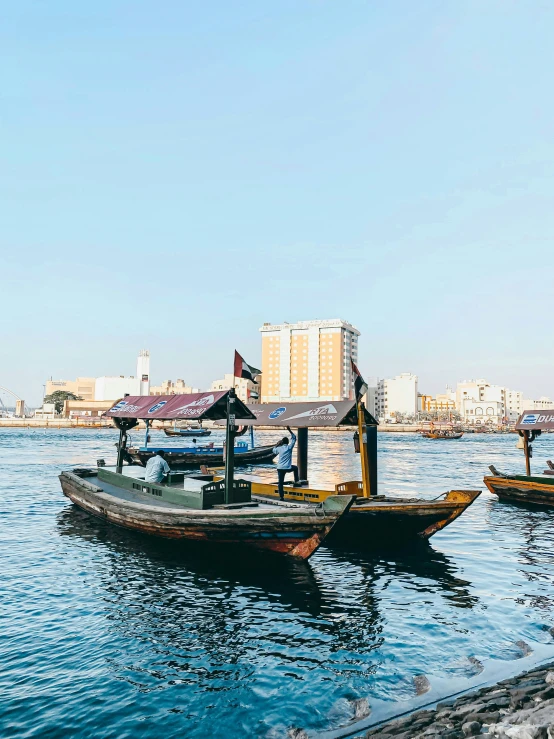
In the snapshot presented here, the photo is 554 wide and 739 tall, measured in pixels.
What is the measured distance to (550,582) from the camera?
1392 centimetres

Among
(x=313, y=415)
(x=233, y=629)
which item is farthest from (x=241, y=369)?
(x=233, y=629)

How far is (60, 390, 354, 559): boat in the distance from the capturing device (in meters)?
13.5

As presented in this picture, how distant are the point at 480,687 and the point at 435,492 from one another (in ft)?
83.9

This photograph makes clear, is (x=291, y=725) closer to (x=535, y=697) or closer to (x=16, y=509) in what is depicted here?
(x=535, y=697)

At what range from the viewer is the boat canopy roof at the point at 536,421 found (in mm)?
26016

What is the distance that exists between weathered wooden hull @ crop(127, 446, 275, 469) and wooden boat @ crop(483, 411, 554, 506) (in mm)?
21464

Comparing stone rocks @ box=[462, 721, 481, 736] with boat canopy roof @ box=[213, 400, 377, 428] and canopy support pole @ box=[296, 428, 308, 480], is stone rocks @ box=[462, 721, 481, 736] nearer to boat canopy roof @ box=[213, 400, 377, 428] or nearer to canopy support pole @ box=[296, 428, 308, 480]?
boat canopy roof @ box=[213, 400, 377, 428]

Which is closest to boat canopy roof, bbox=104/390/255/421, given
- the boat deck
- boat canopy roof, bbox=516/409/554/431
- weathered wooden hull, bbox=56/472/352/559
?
the boat deck

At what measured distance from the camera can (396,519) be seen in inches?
640

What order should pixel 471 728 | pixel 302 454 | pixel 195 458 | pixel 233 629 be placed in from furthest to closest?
pixel 195 458, pixel 302 454, pixel 233 629, pixel 471 728

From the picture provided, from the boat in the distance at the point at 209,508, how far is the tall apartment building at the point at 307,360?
483 feet

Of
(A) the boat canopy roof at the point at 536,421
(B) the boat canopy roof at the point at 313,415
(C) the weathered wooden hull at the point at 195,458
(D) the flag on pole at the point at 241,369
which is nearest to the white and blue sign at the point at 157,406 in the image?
(B) the boat canopy roof at the point at 313,415

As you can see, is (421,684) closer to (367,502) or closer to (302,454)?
(367,502)

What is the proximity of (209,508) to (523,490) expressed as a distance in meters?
16.9
